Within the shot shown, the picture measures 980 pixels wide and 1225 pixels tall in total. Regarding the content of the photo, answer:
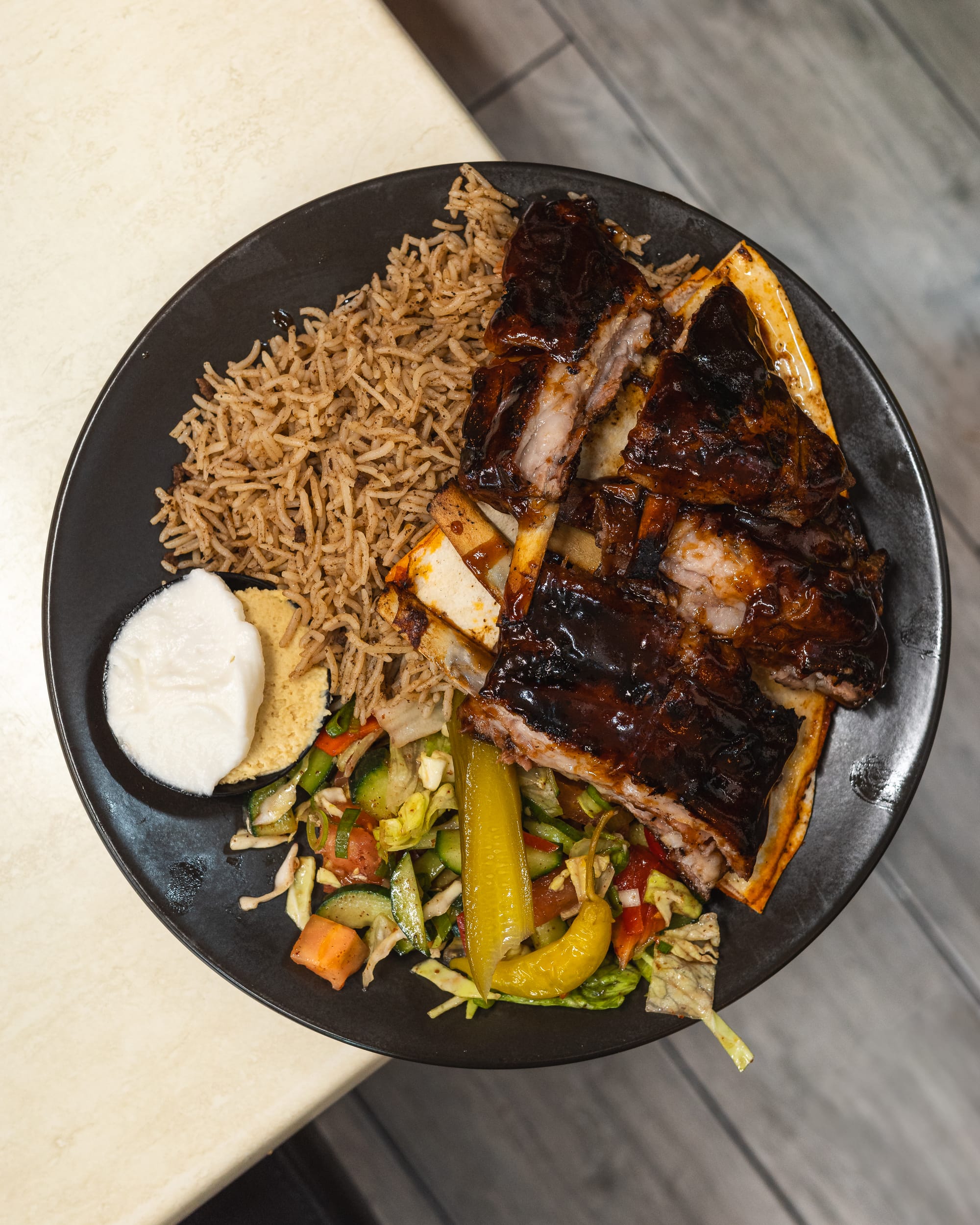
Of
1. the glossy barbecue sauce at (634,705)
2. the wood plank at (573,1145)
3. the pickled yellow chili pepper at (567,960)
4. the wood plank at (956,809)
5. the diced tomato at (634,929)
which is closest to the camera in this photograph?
the glossy barbecue sauce at (634,705)

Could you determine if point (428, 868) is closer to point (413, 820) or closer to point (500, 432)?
point (413, 820)

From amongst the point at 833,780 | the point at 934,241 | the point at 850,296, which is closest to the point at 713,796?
the point at 833,780

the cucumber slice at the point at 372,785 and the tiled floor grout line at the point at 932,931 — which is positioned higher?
the cucumber slice at the point at 372,785

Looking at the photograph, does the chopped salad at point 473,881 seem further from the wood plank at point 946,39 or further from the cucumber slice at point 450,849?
the wood plank at point 946,39

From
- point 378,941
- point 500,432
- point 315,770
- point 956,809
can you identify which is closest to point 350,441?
point 500,432

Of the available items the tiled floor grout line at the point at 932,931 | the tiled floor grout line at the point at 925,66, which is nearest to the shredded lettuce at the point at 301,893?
the tiled floor grout line at the point at 932,931

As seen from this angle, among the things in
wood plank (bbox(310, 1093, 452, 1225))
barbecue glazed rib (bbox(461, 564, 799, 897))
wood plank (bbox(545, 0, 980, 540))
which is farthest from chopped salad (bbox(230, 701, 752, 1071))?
wood plank (bbox(545, 0, 980, 540))

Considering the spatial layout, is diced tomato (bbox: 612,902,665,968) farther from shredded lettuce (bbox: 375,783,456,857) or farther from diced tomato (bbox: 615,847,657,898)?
shredded lettuce (bbox: 375,783,456,857)
